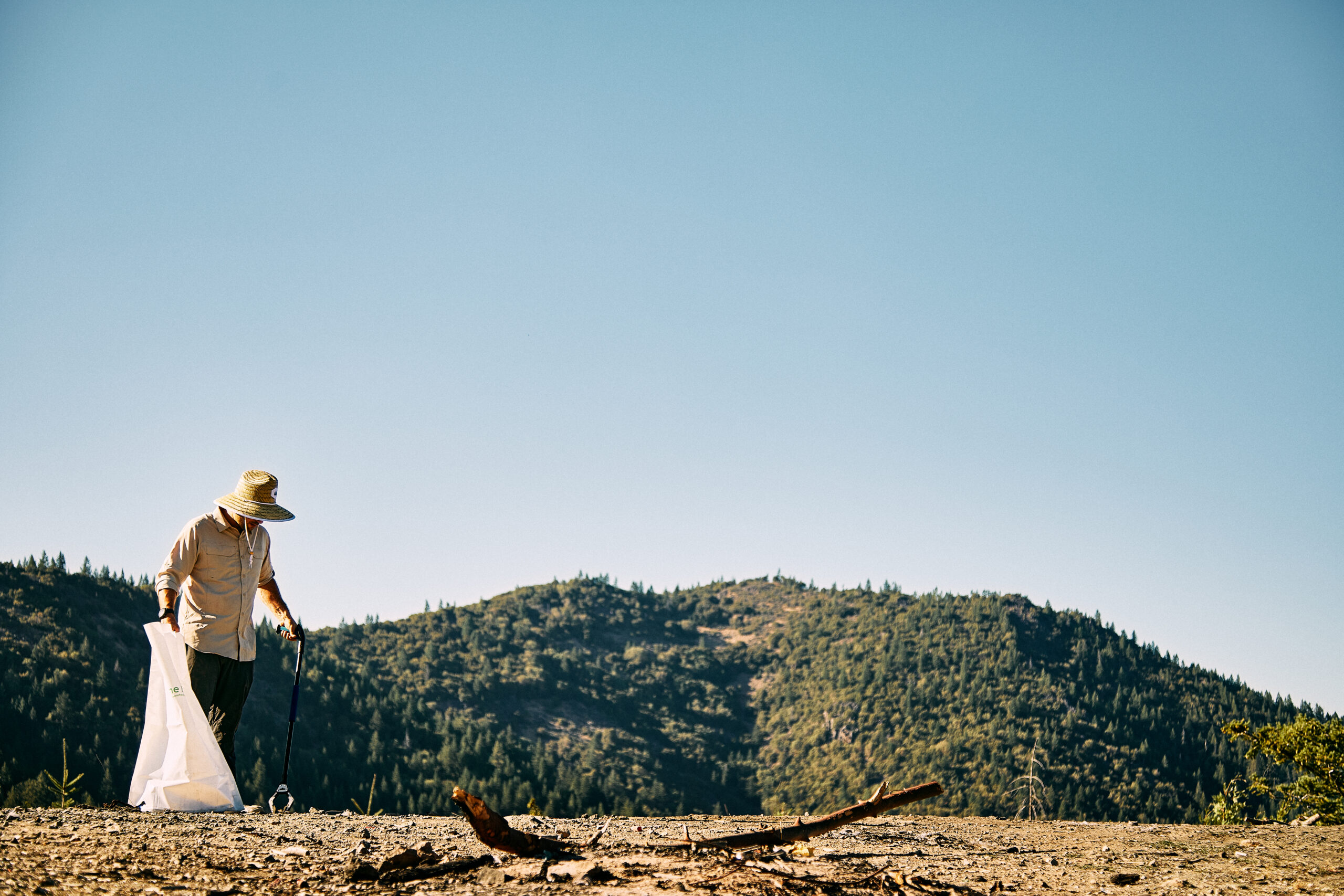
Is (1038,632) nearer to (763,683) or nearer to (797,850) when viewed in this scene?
(763,683)

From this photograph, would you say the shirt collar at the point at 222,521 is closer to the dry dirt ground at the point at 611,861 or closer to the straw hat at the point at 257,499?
the straw hat at the point at 257,499

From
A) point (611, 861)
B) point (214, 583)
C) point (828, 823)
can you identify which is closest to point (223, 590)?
point (214, 583)

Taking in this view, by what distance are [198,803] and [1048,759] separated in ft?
309

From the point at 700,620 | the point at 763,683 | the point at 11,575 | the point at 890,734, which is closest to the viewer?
the point at 11,575

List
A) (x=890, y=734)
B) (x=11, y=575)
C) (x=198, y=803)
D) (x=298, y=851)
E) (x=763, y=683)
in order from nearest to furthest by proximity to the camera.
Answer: (x=298, y=851)
(x=198, y=803)
(x=11, y=575)
(x=890, y=734)
(x=763, y=683)

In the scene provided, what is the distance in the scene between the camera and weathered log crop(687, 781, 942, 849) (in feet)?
16.4

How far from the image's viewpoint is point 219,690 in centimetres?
666

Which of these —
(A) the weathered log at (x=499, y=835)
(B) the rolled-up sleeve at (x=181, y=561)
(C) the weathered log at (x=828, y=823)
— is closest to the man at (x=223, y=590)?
(B) the rolled-up sleeve at (x=181, y=561)

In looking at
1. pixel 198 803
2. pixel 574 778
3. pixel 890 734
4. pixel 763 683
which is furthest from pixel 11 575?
pixel 763 683

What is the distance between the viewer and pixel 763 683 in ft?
497

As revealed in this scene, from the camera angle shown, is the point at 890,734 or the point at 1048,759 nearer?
the point at 1048,759

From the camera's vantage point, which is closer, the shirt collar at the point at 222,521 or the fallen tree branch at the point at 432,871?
the fallen tree branch at the point at 432,871

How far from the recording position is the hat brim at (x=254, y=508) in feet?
21.8

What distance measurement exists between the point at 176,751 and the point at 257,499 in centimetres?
170
